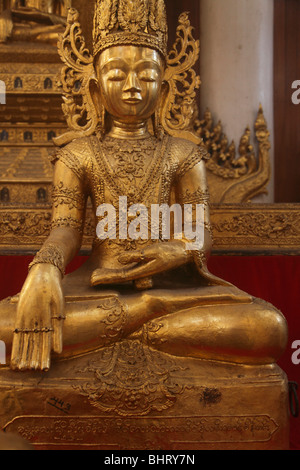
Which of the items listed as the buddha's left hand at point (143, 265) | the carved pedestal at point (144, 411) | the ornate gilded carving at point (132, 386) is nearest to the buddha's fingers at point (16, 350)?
the carved pedestal at point (144, 411)

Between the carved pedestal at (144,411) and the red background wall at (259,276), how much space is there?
1.05 meters

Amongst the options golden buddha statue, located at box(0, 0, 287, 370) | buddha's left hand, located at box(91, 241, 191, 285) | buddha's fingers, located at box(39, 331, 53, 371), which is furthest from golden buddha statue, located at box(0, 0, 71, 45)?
buddha's fingers, located at box(39, 331, 53, 371)

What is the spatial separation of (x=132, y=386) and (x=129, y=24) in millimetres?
1528

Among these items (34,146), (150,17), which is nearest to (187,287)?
(150,17)

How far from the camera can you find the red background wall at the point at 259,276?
113 inches

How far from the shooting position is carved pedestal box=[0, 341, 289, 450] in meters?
1.78

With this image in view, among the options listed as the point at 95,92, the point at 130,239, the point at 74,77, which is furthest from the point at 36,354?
the point at 74,77

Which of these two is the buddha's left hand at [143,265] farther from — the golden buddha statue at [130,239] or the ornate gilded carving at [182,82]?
the ornate gilded carving at [182,82]

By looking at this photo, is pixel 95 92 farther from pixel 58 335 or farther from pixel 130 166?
pixel 58 335

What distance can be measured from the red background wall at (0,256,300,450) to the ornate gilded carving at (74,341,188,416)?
3.75 feet

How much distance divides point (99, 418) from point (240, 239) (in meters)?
1.53

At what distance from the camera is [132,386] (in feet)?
5.95

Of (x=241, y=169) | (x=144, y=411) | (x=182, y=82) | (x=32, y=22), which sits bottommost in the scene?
(x=144, y=411)
